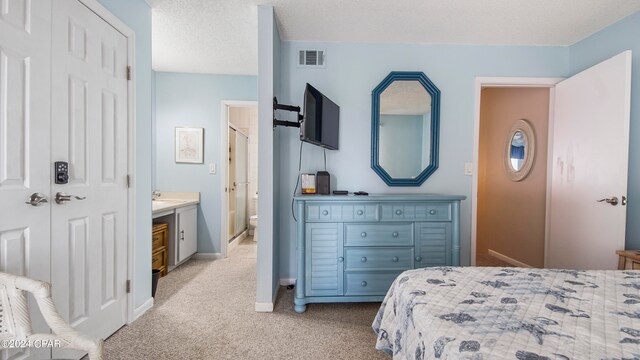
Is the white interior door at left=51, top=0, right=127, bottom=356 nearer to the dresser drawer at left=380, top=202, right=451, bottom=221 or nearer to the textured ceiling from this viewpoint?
the textured ceiling

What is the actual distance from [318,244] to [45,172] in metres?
1.68

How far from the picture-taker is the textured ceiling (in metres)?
2.22

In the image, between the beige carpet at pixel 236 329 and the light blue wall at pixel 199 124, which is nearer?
the beige carpet at pixel 236 329

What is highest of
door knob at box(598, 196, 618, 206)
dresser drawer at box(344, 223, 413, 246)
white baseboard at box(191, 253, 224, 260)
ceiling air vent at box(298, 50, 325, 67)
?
ceiling air vent at box(298, 50, 325, 67)

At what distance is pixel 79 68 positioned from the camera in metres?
1.65

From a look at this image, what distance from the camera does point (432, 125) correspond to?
2.85 metres

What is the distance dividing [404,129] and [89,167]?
2.49m

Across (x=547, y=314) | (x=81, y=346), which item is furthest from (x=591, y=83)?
(x=81, y=346)

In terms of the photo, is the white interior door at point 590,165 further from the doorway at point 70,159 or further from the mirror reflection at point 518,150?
the doorway at point 70,159

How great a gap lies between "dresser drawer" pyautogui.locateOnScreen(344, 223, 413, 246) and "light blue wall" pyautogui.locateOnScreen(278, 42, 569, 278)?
61 centimetres

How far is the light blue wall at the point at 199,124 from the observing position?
3.71m

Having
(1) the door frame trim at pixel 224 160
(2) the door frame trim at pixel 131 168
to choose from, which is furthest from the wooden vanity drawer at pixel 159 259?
(2) the door frame trim at pixel 131 168

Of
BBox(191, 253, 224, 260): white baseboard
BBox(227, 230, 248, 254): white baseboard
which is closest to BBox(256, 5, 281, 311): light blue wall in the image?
BBox(191, 253, 224, 260): white baseboard

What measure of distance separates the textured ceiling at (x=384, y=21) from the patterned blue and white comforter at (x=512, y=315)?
1989 millimetres
